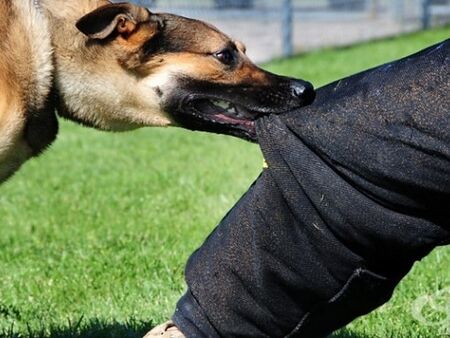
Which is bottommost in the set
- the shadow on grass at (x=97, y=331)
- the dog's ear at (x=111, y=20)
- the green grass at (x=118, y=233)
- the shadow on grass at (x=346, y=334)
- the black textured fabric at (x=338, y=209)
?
the green grass at (x=118, y=233)

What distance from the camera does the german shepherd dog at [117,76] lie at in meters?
3.84

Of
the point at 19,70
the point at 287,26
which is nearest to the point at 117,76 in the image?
the point at 19,70

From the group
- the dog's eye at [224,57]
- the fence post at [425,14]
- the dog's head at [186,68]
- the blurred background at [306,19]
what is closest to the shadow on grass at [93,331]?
the dog's head at [186,68]

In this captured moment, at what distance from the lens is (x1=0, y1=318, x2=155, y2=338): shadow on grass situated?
4.11 m

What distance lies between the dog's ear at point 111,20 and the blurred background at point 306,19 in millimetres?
10011

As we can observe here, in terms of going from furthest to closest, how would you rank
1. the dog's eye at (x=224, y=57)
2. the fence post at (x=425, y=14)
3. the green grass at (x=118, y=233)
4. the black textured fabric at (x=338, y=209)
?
the fence post at (x=425, y=14), the green grass at (x=118, y=233), the dog's eye at (x=224, y=57), the black textured fabric at (x=338, y=209)

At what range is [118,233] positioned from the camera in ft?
19.2

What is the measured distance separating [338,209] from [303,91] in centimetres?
72

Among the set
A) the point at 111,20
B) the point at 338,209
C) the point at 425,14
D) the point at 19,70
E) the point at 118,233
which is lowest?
the point at 425,14

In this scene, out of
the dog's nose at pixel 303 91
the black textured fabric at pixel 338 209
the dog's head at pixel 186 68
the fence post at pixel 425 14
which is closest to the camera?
the black textured fabric at pixel 338 209

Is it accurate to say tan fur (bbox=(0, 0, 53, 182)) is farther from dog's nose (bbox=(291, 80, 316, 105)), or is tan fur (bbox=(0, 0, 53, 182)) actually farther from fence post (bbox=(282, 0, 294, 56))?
fence post (bbox=(282, 0, 294, 56))

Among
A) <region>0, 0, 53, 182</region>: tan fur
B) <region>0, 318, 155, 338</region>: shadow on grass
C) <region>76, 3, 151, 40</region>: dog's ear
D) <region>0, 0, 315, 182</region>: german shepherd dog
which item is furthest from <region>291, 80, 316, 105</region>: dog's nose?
<region>0, 318, 155, 338</region>: shadow on grass

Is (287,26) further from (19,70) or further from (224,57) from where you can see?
(19,70)

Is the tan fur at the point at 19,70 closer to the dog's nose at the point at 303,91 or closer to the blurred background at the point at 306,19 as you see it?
the dog's nose at the point at 303,91
